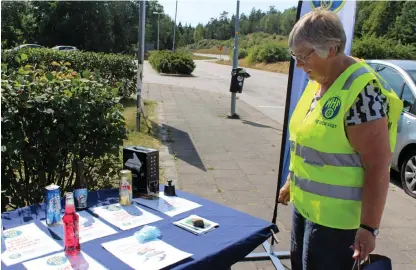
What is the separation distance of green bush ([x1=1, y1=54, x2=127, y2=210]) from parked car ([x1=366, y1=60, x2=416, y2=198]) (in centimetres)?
392

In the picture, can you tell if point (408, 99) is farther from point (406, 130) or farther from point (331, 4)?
point (331, 4)

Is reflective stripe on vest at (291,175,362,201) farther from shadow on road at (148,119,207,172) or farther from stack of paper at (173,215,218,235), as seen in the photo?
shadow on road at (148,119,207,172)

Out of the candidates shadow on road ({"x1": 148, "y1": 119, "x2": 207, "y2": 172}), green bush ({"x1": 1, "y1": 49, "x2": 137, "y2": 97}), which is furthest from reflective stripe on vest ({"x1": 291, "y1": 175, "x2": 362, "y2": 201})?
green bush ({"x1": 1, "y1": 49, "x2": 137, "y2": 97})

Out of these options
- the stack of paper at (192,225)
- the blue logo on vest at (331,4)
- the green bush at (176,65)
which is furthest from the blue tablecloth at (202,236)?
the green bush at (176,65)

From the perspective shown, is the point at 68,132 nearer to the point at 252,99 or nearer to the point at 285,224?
the point at 285,224

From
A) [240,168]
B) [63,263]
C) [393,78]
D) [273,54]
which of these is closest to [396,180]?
[393,78]

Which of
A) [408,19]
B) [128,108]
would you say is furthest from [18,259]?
[408,19]

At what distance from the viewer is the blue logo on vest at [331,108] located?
172 cm

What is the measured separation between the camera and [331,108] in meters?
1.75

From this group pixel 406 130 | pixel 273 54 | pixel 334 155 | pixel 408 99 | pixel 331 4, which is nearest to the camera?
pixel 334 155

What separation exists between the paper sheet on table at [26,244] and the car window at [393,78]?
5.14 m

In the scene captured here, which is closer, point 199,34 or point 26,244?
point 26,244

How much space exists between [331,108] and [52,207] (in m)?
1.52

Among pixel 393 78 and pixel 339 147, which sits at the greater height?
pixel 393 78
